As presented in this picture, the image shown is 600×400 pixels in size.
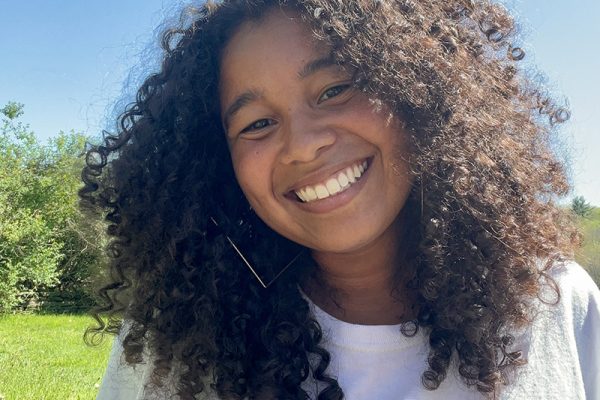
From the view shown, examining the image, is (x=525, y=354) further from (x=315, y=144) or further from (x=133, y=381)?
(x=133, y=381)

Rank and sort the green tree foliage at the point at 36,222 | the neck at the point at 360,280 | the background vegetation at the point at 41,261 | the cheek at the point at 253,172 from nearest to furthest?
1. the cheek at the point at 253,172
2. the neck at the point at 360,280
3. the background vegetation at the point at 41,261
4. the green tree foliage at the point at 36,222

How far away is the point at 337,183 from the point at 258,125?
0.99ft

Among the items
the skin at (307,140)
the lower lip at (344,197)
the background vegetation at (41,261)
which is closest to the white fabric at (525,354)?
the skin at (307,140)

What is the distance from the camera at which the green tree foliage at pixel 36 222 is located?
14.0 meters

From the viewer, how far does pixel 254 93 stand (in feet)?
5.89

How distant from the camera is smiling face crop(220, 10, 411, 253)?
173 cm

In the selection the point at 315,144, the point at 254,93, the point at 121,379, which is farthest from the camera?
the point at 121,379

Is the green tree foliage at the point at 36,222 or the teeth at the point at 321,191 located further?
the green tree foliage at the point at 36,222

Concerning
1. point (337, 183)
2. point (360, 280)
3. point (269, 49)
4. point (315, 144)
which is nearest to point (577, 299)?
point (360, 280)

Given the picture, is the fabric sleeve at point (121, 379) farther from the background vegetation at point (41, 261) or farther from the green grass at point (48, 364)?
the background vegetation at point (41, 261)

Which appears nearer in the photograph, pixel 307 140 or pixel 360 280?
pixel 307 140

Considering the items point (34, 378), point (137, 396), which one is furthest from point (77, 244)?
point (137, 396)

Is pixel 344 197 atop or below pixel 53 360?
atop

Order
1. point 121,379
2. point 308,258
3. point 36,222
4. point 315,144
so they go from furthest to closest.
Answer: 1. point 36,222
2. point 308,258
3. point 121,379
4. point 315,144
